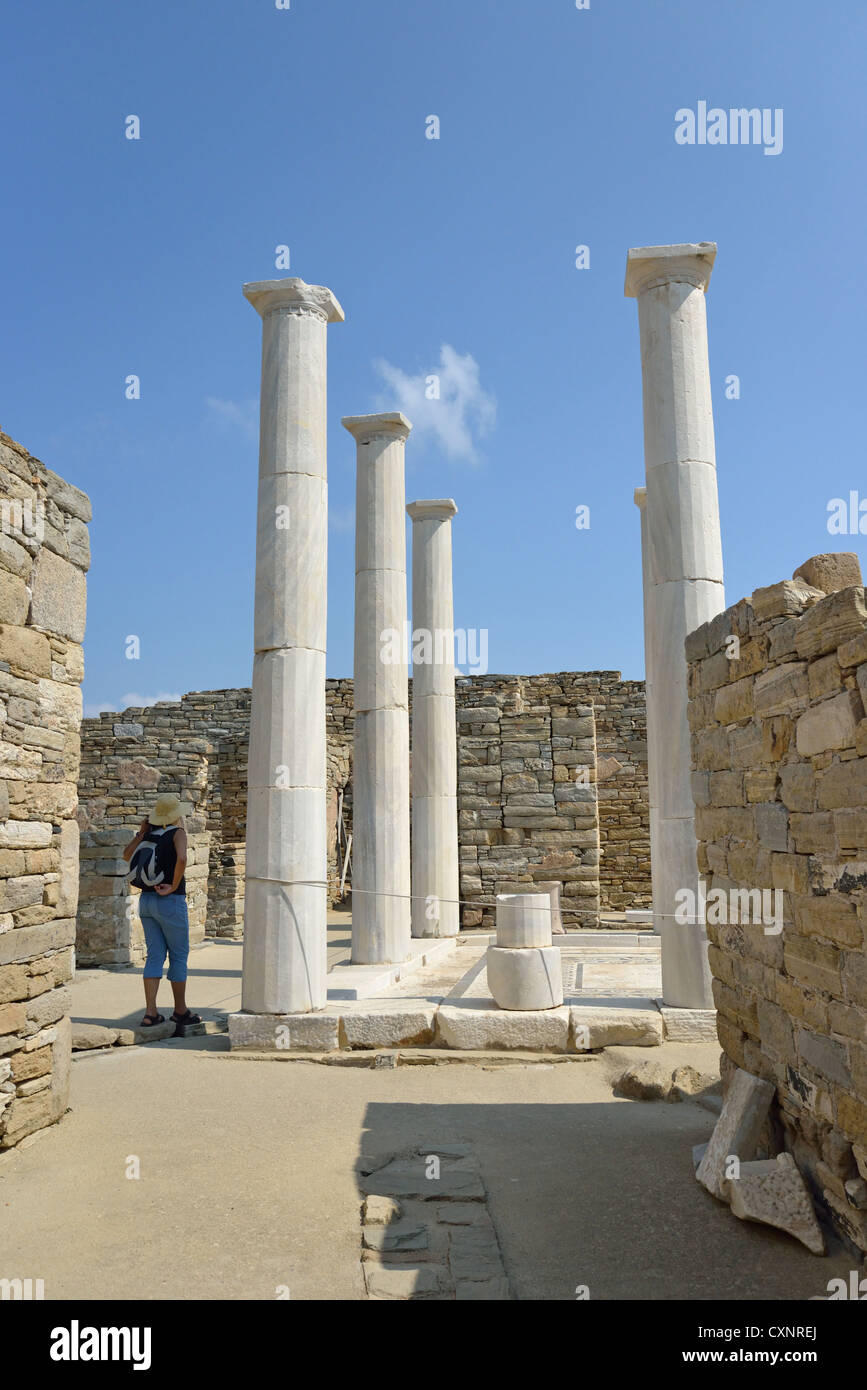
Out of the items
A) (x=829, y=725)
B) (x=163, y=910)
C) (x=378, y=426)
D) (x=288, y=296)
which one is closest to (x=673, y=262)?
(x=288, y=296)

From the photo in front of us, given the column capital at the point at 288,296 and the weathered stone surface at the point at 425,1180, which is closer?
the weathered stone surface at the point at 425,1180

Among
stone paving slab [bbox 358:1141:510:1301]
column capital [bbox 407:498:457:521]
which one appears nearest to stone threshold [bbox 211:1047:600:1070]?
stone paving slab [bbox 358:1141:510:1301]

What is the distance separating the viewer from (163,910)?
765 cm

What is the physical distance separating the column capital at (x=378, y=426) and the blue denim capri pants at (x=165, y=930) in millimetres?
5554

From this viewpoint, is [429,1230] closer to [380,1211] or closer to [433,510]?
[380,1211]

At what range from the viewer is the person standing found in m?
7.57

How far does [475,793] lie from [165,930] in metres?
7.38

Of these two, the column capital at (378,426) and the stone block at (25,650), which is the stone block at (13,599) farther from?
the column capital at (378,426)

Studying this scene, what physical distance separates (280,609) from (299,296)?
2.59 meters

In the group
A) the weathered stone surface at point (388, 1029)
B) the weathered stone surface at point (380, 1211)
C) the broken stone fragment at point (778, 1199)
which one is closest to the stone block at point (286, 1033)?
the weathered stone surface at point (388, 1029)

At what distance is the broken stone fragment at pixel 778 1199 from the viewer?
3551 millimetres
